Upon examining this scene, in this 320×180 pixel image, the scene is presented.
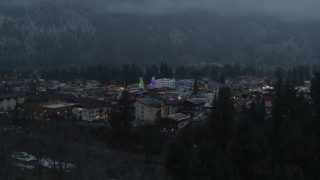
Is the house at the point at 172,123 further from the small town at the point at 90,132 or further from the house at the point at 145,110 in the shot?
the house at the point at 145,110

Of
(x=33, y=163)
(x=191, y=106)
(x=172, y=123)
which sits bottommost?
(x=33, y=163)

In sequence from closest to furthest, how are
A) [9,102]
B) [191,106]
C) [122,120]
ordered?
[122,120]
[191,106]
[9,102]

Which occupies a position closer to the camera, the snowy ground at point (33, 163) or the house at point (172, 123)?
the snowy ground at point (33, 163)

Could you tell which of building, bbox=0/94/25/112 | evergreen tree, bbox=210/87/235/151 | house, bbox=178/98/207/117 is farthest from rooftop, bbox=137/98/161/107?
building, bbox=0/94/25/112

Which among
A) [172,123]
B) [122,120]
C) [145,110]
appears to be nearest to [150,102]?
[145,110]

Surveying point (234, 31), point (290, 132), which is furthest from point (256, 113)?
point (234, 31)

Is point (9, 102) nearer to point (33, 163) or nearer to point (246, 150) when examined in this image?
point (33, 163)

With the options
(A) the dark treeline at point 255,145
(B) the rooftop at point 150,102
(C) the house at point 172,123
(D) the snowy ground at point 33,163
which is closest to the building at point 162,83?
(B) the rooftop at point 150,102

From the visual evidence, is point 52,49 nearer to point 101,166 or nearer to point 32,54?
point 32,54
